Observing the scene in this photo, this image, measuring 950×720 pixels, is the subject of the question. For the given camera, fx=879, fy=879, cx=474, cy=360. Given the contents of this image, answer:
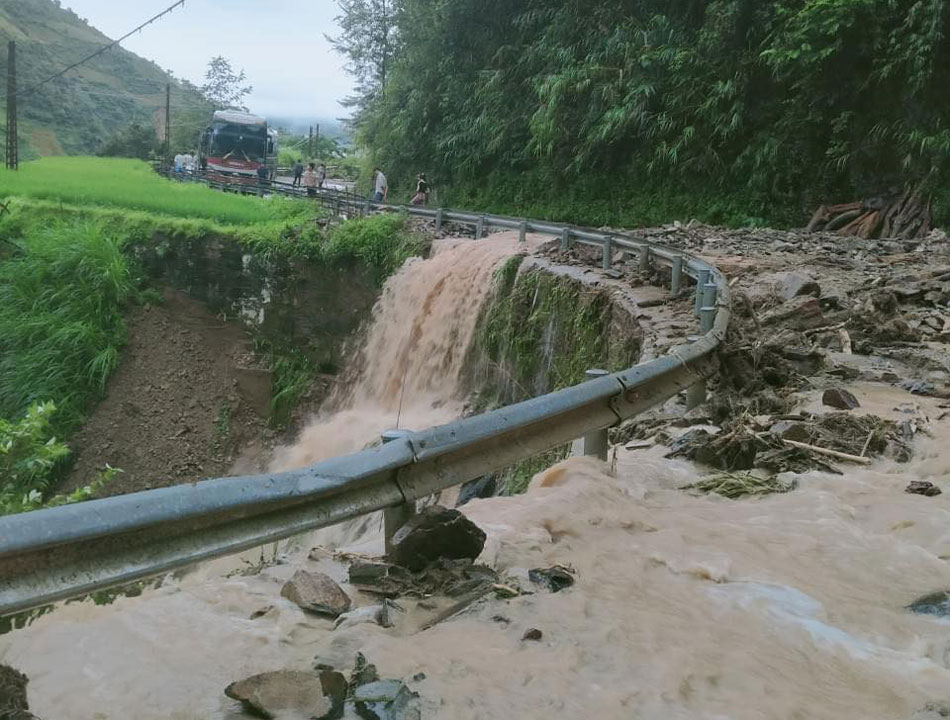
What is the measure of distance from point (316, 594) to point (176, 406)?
1720cm

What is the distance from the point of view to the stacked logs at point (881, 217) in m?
18.1

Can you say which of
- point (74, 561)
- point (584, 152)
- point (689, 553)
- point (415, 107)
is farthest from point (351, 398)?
point (415, 107)

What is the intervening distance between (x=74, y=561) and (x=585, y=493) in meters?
2.31

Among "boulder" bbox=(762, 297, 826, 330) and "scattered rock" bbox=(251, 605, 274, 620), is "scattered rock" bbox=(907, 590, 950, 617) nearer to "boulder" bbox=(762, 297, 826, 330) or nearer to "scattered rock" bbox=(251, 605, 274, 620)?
"scattered rock" bbox=(251, 605, 274, 620)

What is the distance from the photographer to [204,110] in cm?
7306

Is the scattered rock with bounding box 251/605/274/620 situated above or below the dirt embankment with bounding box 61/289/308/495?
above

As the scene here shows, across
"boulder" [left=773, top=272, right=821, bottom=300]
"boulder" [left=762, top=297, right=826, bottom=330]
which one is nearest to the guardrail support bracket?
"boulder" [left=773, top=272, right=821, bottom=300]

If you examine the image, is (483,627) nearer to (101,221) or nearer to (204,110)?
(101,221)

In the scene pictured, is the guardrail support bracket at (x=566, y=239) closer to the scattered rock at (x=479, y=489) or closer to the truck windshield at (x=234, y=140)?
the scattered rock at (x=479, y=489)

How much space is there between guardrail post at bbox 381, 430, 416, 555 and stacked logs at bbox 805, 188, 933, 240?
1729cm

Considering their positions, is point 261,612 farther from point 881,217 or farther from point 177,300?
point 881,217

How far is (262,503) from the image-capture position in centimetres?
230

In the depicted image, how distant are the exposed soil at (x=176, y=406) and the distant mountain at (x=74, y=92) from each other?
4415 centimetres

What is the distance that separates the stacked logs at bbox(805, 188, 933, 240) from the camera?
18.1 meters
